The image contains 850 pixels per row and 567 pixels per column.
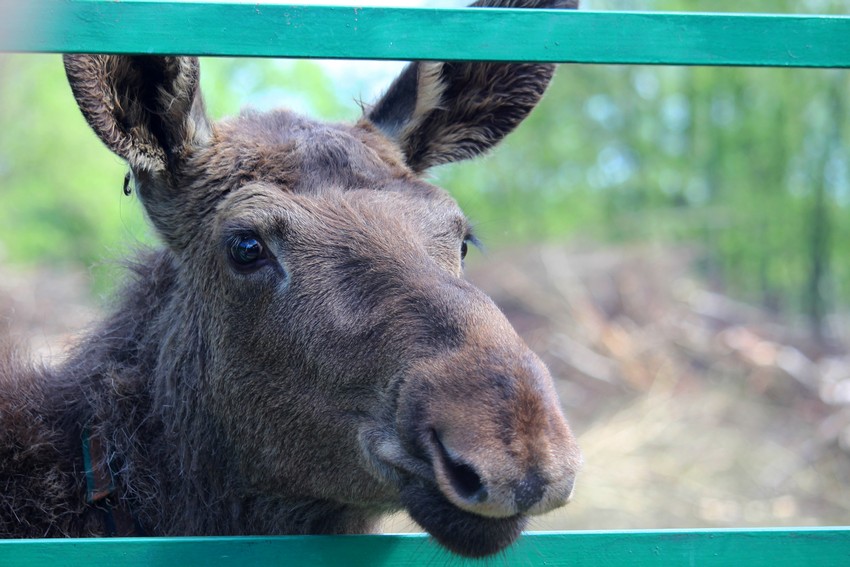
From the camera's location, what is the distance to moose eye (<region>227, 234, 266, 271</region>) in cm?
329

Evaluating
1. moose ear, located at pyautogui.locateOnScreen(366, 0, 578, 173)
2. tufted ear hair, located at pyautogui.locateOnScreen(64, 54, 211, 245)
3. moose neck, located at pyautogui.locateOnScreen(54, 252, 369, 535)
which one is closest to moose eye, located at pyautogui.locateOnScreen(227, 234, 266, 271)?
moose neck, located at pyautogui.locateOnScreen(54, 252, 369, 535)

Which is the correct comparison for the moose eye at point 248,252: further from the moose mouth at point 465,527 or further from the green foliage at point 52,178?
the green foliage at point 52,178

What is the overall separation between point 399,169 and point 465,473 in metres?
1.62

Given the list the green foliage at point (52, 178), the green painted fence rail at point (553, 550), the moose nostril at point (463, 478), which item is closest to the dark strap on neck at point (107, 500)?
the green painted fence rail at point (553, 550)

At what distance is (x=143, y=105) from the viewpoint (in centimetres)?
346

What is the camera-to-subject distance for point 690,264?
18250 millimetres

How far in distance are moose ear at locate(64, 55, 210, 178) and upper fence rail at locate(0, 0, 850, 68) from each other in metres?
0.66

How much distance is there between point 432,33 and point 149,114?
1.42 meters

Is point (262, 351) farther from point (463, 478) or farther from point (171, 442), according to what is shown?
point (463, 478)

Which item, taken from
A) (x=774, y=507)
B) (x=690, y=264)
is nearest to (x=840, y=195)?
(x=690, y=264)

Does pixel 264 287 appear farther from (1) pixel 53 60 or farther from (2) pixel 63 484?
(1) pixel 53 60

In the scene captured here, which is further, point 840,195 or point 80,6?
point 840,195

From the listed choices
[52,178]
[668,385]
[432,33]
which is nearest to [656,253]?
[668,385]

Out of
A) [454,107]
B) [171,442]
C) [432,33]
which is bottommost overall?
[171,442]
